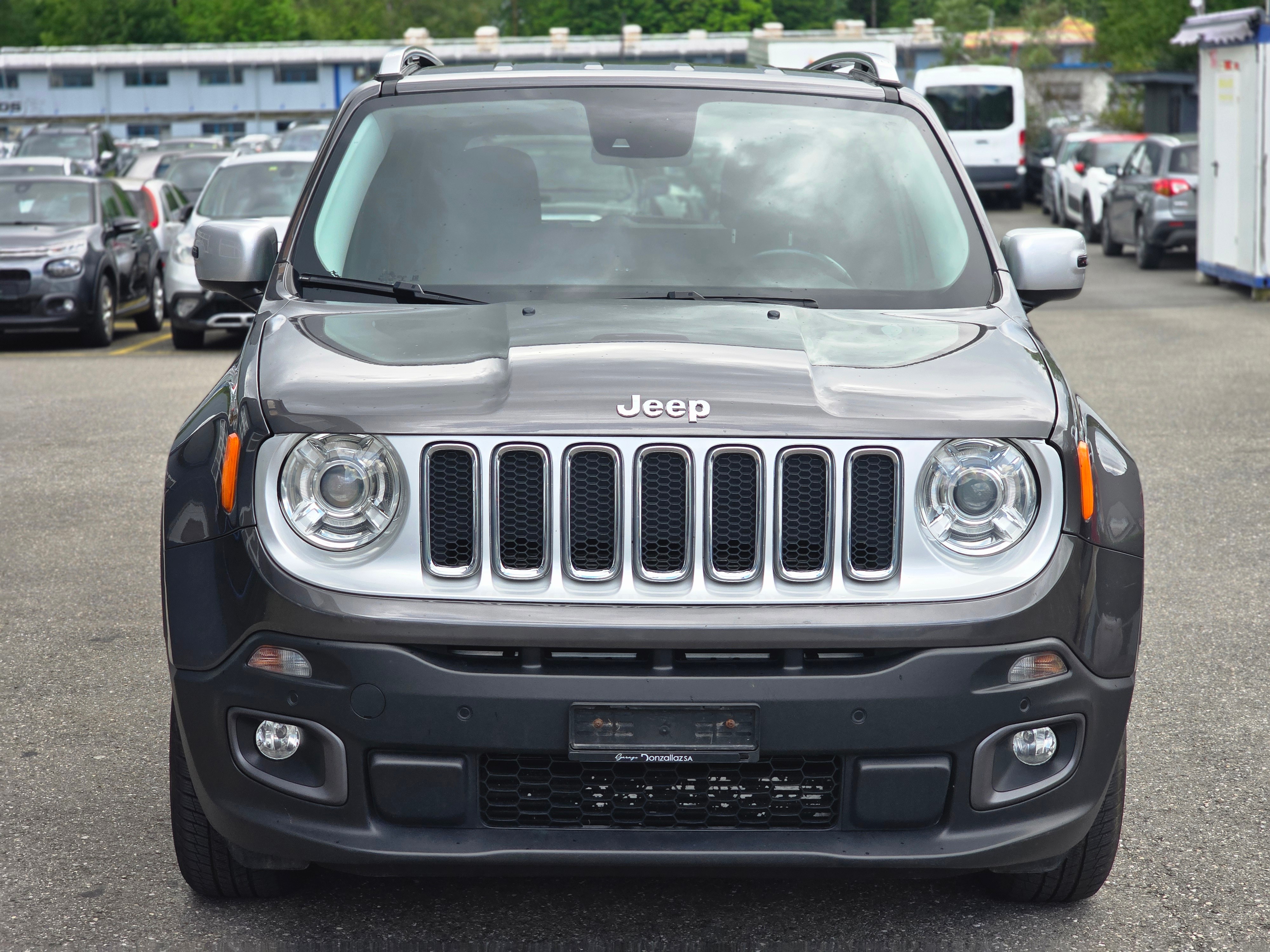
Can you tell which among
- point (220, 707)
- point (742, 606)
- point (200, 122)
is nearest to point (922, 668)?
point (742, 606)

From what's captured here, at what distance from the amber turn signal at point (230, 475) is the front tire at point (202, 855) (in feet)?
1.61

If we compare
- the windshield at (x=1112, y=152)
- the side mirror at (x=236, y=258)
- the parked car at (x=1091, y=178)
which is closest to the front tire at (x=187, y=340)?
the side mirror at (x=236, y=258)

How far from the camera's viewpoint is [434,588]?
2.98 meters

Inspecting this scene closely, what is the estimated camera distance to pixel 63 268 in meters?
15.3

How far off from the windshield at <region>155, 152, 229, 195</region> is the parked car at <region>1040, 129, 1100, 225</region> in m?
15.6

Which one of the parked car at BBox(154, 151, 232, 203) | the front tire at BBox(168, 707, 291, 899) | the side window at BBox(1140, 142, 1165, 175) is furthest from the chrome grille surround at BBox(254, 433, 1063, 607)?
the parked car at BBox(154, 151, 232, 203)

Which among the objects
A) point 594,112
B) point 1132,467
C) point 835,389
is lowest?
point 1132,467

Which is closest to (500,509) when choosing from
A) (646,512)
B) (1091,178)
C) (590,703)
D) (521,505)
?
(521,505)

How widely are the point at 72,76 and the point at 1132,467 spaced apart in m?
97.8

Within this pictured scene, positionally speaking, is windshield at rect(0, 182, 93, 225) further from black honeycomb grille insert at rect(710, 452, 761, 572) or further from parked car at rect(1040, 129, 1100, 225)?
parked car at rect(1040, 129, 1100, 225)

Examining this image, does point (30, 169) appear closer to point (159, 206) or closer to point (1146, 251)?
point (159, 206)

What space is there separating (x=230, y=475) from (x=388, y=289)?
0.98 m

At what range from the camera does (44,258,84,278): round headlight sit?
1522cm

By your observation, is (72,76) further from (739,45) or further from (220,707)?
(220,707)
